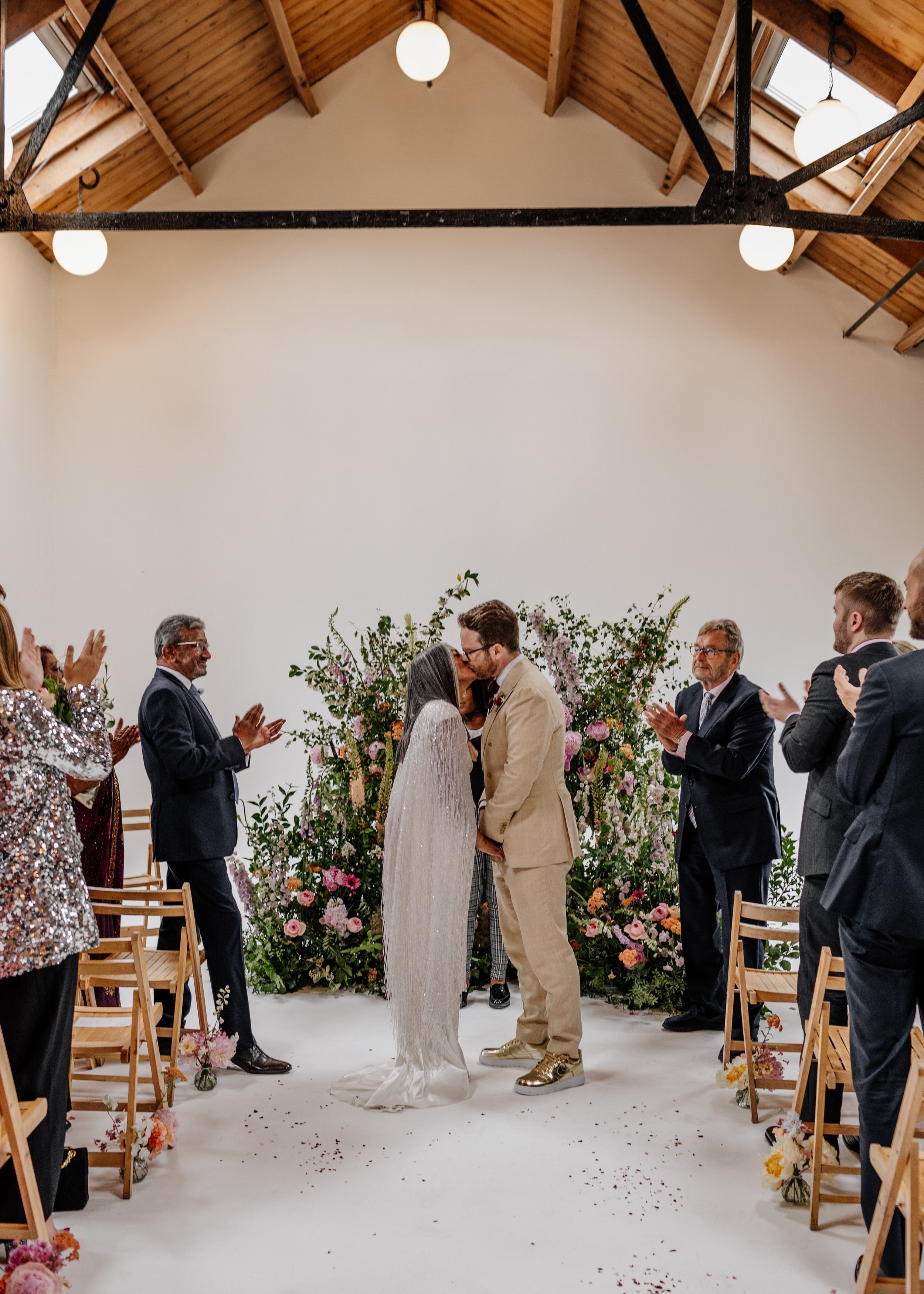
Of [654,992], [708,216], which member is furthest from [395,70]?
[654,992]

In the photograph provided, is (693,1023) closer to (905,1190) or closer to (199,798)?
(199,798)

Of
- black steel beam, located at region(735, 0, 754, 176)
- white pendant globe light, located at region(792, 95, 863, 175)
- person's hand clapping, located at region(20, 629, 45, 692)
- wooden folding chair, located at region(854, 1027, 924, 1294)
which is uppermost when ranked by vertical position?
white pendant globe light, located at region(792, 95, 863, 175)

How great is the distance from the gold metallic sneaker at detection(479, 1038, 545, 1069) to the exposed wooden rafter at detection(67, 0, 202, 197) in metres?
5.63

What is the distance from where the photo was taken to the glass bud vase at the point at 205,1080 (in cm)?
418

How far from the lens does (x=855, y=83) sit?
5926 mm

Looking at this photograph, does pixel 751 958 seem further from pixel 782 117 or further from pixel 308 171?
pixel 308 171

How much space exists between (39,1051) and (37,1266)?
1.69 ft

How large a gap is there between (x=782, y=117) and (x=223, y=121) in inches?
155

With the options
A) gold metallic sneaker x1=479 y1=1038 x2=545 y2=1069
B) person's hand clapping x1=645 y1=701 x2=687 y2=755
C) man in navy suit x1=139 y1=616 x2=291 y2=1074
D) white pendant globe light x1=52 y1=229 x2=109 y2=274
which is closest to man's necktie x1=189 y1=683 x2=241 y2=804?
man in navy suit x1=139 y1=616 x2=291 y2=1074

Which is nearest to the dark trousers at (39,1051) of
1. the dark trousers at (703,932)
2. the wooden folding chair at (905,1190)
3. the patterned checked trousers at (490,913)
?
the wooden folding chair at (905,1190)

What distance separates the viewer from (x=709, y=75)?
241 inches

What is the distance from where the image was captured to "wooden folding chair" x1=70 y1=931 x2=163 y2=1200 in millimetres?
3328

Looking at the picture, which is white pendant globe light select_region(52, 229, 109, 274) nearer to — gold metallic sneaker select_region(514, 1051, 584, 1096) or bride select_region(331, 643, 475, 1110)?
bride select_region(331, 643, 475, 1110)

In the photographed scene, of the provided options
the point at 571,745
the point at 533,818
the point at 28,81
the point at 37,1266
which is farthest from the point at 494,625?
the point at 28,81
